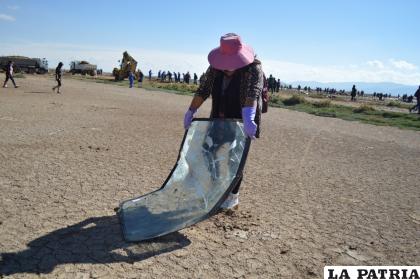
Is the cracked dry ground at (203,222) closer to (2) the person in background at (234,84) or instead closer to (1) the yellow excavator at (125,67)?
(2) the person in background at (234,84)

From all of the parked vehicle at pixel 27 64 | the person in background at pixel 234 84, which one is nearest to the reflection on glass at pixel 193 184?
the person in background at pixel 234 84

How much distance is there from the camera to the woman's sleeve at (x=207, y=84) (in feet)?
15.4

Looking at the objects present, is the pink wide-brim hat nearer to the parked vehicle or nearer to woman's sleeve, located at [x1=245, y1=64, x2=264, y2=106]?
woman's sleeve, located at [x1=245, y1=64, x2=264, y2=106]

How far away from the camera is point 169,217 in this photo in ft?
13.6

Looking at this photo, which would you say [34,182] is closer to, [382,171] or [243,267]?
[243,267]

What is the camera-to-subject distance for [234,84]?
→ 4570mm

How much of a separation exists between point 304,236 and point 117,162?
3.78 meters

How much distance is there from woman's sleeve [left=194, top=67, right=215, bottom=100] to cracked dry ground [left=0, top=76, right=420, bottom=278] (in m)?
1.42

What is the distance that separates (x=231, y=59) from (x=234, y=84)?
319mm

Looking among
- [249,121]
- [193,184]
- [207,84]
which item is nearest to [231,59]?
[207,84]

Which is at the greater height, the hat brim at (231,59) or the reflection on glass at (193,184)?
the hat brim at (231,59)

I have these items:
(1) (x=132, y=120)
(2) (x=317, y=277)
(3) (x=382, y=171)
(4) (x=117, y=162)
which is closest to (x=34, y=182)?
(4) (x=117, y=162)

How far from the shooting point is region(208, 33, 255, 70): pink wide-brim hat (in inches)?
171

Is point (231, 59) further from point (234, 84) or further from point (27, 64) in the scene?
point (27, 64)
